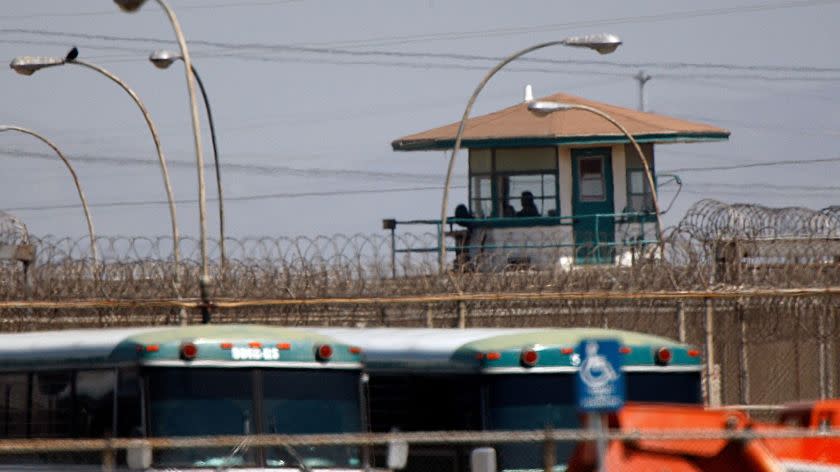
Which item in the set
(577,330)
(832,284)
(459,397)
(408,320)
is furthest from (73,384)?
(832,284)

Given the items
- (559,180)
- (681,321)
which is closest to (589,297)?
(681,321)

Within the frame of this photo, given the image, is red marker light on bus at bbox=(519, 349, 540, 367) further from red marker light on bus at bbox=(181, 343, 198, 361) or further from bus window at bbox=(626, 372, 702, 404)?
red marker light on bus at bbox=(181, 343, 198, 361)

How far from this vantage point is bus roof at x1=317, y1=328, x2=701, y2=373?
1572 cm

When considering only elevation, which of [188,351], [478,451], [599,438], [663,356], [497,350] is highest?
[188,351]

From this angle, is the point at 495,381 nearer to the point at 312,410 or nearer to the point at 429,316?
the point at 312,410

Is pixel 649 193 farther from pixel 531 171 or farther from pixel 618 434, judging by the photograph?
pixel 618 434

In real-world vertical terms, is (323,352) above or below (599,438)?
above

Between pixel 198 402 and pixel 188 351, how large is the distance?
439mm

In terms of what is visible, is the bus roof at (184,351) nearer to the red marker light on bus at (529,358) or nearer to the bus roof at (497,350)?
the bus roof at (497,350)

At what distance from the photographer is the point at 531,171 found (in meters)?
39.5

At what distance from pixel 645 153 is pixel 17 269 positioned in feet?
63.7

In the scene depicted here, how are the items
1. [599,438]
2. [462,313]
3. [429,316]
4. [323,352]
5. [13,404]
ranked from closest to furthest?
[599,438]
[323,352]
[13,404]
[462,313]
[429,316]

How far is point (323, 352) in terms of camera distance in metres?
15.2

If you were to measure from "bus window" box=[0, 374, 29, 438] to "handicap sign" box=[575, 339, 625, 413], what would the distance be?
6.82 meters
